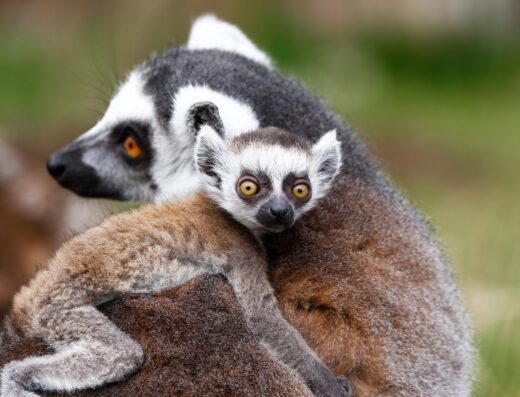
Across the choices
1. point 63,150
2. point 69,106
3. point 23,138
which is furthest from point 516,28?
point 63,150

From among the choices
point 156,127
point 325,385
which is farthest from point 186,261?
point 156,127

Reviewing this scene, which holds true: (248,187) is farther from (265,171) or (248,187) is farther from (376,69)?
(376,69)

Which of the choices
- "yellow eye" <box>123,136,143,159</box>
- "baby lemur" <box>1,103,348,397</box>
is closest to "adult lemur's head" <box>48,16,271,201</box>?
"yellow eye" <box>123,136,143,159</box>

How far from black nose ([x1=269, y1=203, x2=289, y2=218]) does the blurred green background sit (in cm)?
710

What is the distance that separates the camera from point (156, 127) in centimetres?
507

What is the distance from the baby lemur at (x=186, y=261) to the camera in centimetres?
372

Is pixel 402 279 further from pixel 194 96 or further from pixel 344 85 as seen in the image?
pixel 344 85

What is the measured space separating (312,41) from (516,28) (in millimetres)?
4798

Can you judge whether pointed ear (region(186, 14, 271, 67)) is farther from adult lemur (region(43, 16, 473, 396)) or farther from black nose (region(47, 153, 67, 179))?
black nose (region(47, 153, 67, 179))

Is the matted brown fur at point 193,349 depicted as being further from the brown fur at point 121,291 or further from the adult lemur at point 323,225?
the adult lemur at point 323,225

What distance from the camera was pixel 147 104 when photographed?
5.11m

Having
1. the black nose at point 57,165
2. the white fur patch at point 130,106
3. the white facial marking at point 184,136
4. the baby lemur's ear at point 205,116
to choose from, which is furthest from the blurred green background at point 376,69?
the baby lemur's ear at point 205,116

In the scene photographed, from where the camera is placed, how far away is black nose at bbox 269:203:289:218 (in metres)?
4.09

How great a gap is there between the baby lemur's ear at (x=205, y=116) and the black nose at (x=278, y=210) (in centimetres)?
65
